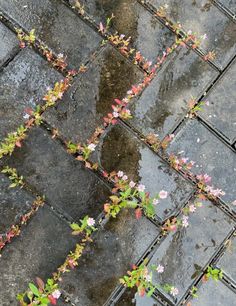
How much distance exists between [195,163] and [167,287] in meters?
0.94

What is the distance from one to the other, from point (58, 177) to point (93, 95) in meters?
0.66

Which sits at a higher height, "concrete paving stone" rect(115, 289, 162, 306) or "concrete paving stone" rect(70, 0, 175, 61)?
"concrete paving stone" rect(70, 0, 175, 61)

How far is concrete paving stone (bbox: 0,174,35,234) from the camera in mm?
3500

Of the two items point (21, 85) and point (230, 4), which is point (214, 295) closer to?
point (21, 85)

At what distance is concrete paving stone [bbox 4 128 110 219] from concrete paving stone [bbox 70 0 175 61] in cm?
99

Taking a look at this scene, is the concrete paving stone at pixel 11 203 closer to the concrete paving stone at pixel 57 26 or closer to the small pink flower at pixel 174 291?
the concrete paving stone at pixel 57 26

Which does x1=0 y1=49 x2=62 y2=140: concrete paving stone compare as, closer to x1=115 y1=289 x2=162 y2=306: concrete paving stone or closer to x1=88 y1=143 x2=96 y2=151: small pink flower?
x1=88 y1=143 x2=96 y2=151: small pink flower

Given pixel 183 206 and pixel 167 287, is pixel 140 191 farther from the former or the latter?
pixel 167 287

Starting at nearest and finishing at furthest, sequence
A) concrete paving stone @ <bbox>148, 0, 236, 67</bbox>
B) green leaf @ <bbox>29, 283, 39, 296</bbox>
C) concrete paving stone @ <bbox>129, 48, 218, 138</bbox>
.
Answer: green leaf @ <bbox>29, 283, 39, 296</bbox>
concrete paving stone @ <bbox>129, 48, 218, 138</bbox>
concrete paving stone @ <bbox>148, 0, 236, 67</bbox>

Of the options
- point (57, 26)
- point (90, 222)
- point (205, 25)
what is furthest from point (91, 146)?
point (205, 25)

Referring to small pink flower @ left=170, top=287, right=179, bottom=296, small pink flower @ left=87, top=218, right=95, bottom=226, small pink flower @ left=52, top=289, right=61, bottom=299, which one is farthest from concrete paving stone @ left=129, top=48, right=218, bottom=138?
small pink flower @ left=52, top=289, right=61, bottom=299

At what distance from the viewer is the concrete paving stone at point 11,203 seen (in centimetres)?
350

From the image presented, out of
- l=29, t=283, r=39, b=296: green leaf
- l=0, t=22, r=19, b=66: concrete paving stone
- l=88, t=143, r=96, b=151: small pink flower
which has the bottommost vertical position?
l=29, t=283, r=39, b=296: green leaf

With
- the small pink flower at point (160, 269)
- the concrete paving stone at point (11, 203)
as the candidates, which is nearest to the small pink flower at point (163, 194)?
the small pink flower at point (160, 269)
